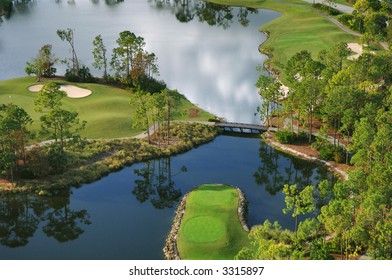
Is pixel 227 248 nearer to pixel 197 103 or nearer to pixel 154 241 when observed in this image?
pixel 154 241

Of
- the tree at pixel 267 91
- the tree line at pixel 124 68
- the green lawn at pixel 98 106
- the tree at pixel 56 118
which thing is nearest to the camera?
the tree at pixel 56 118

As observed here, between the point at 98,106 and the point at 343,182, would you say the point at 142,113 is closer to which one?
the point at 98,106

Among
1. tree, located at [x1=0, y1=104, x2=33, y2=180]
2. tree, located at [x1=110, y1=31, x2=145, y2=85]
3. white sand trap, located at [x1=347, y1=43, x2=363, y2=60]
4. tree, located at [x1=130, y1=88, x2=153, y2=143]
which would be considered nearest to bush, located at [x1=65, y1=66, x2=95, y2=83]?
tree, located at [x1=110, y1=31, x2=145, y2=85]

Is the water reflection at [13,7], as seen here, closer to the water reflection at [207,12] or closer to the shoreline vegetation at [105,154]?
the water reflection at [207,12]

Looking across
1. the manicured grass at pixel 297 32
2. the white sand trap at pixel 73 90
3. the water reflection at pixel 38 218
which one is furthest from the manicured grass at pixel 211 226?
the manicured grass at pixel 297 32

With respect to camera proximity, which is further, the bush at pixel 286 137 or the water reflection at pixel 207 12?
the water reflection at pixel 207 12

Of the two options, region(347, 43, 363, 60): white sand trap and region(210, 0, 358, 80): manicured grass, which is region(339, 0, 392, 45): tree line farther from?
region(210, 0, 358, 80): manicured grass

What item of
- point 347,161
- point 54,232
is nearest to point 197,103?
point 347,161

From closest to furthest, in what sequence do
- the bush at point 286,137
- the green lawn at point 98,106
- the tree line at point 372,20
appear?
1. the bush at point 286,137
2. the green lawn at point 98,106
3. the tree line at point 372,20
